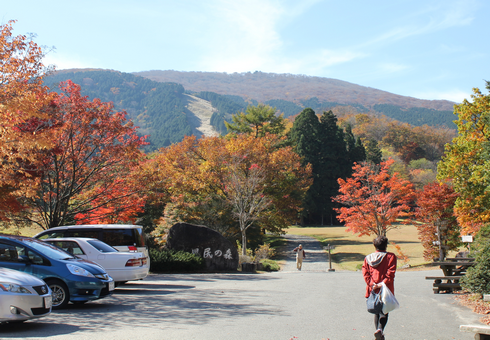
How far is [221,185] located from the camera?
29344mm

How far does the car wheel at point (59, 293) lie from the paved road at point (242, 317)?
0.85 feet

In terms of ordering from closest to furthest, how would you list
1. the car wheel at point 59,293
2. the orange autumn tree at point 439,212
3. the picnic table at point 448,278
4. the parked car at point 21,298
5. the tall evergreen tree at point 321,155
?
the parked car at point 21,298 → the car wheel at point 59,293 → the picnic table at point 448,278 → the orange autumn tree at point 439,212 → the tall evergreen tree at point 321,155

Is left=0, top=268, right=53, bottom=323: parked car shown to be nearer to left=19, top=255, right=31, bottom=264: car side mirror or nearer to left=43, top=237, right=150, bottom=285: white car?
left=19, top=255, right=31, bottom=264: car side mirror

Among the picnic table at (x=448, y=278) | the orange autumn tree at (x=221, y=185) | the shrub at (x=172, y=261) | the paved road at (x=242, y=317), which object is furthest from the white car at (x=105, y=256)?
the picnic table at (x=448, y=278)

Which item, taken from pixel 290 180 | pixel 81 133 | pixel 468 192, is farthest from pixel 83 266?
pixel 290 180

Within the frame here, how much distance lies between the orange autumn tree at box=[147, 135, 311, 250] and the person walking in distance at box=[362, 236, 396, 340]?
1442 cm

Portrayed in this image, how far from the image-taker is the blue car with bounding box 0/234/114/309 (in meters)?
8.03

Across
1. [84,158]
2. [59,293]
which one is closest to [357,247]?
[84,158]

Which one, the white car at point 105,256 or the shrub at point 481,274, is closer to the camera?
Result: the shrub at point 481,274

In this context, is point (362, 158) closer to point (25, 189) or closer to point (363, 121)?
point (363, 121)

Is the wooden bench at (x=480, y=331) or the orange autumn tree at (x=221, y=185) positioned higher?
the orange autumn tree at (x=221, y=185)

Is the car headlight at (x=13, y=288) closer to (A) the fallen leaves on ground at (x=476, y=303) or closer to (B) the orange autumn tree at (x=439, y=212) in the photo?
(A) the fallen leaves on ground at (x=476, y=303)

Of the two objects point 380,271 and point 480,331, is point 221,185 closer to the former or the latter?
point 380,271

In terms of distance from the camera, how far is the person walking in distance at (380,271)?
536 centimetres
